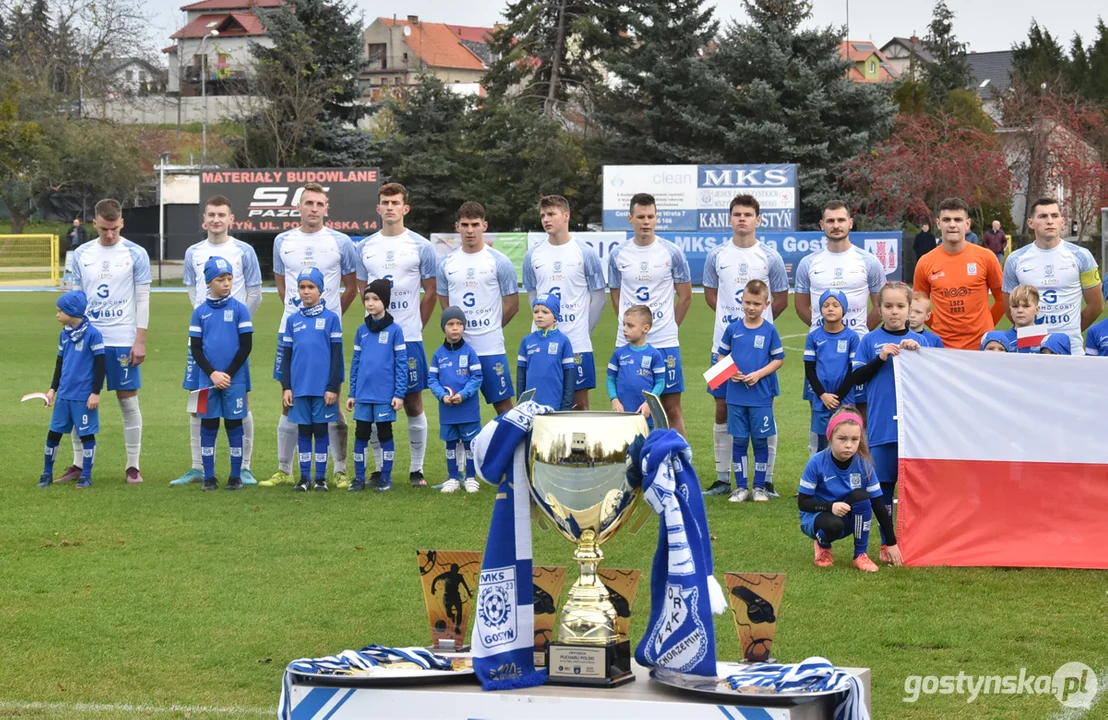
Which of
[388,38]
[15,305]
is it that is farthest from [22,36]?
[388,38]

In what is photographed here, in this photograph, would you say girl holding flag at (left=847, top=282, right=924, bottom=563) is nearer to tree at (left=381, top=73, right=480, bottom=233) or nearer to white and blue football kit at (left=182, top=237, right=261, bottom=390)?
white and blue football kit at (left=182, top=237, right=261, bottom=390)

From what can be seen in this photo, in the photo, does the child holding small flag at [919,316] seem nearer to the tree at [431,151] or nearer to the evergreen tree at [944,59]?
the tree at [431,151]

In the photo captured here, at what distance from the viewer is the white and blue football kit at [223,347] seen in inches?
380

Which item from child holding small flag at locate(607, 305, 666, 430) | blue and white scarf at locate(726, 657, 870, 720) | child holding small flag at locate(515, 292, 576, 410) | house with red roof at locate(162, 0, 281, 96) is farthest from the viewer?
house with red roof at locate(162, 0, 281, 96)

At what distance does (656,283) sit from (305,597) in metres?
4.16

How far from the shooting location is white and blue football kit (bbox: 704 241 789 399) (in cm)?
965

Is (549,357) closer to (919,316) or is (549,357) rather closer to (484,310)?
(484,310)

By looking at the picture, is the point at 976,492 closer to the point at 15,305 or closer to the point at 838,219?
the point at 838,219

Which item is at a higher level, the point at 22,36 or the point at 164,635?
the point at 22,36

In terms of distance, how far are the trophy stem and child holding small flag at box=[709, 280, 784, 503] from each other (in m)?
5.36

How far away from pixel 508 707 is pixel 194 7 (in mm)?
110343

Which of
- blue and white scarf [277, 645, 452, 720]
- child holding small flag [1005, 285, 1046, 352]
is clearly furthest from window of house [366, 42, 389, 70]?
blue and white scarf [277, 645, 452, 720]

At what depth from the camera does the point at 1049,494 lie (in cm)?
700

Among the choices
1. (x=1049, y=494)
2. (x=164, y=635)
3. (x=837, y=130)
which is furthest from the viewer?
(x=837, y=130)
